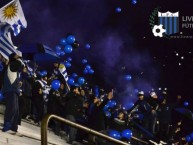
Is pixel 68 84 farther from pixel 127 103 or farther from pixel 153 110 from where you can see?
pixel 127 103

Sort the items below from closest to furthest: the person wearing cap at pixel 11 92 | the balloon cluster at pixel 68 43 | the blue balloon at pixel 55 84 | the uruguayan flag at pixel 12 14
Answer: the person wearing cap at pixel 11 92 → the uruguayan flag at pixel 12 14 → the blue balloon at pixel 55 84 → the balloon cluster at pixel 68 43

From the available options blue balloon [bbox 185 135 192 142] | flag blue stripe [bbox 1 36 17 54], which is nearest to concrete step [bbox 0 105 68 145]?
flag blue stripe [bbox 1 36 17 54]

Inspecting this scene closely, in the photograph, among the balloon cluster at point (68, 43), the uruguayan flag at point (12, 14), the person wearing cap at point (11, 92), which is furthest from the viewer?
the balloon cluster at point (68, 43)

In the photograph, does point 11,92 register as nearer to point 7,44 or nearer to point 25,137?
point 25,137

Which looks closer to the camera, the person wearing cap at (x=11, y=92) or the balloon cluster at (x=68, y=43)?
the person wearing cap at (x=11, y=92)

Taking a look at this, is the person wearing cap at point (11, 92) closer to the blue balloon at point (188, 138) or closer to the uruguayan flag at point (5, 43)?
the uruguayan flag at point (5, 43)

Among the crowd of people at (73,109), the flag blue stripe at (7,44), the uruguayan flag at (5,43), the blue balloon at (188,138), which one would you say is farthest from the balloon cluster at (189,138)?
the flag blue stripe at (7,44)

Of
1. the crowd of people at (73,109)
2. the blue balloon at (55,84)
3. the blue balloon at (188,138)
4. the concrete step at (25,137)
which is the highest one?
the blue balloon at (55,84)

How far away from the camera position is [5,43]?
36.7ft

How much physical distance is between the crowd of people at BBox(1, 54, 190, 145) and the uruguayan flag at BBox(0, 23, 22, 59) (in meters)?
0.32

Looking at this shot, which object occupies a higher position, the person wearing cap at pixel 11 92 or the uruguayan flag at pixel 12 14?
the uruguayan flag at pixel 12 14

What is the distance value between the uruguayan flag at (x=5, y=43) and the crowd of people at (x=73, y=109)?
0.32m

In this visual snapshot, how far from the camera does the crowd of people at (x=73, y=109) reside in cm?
859

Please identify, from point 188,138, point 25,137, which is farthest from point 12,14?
point 188,138
